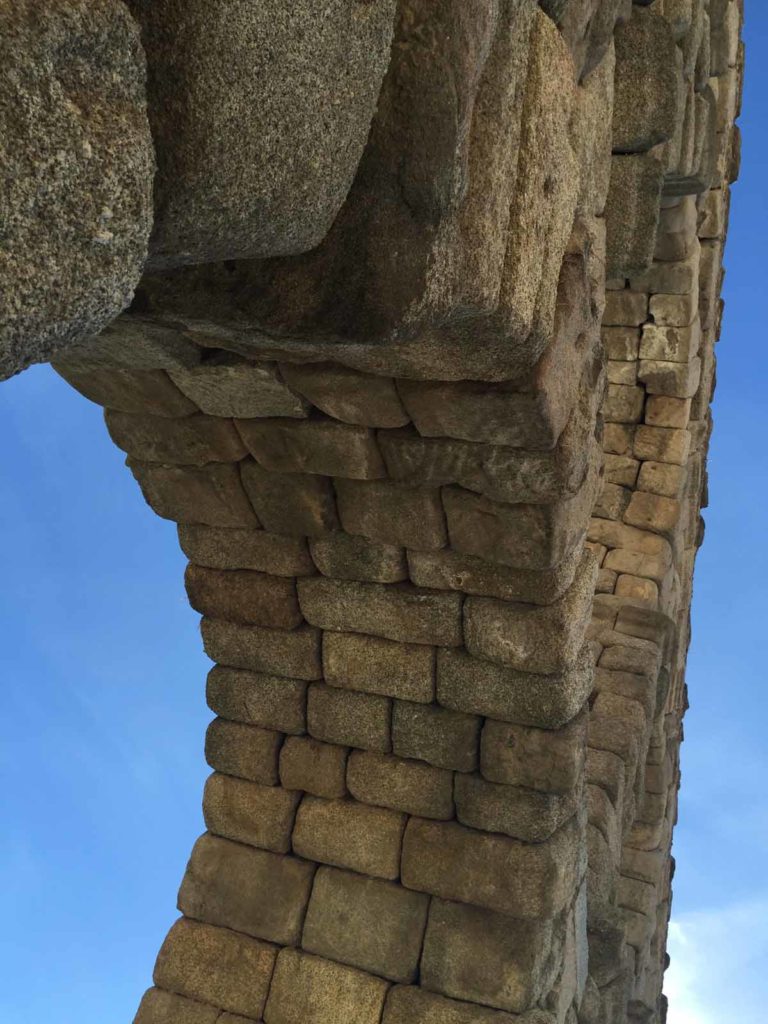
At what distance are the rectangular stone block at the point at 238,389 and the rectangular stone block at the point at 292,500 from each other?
0.38 m

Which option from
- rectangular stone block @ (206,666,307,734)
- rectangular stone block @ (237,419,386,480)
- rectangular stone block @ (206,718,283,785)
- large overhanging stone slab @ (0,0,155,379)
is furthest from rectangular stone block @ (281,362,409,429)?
large overhanging stone slab @ (0,0,155,379)

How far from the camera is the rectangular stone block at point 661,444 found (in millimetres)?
8180

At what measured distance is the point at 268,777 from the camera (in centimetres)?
498

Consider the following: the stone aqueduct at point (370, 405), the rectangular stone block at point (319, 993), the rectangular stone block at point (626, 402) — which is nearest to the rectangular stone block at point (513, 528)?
the stone aqueduct at point (370, 405)

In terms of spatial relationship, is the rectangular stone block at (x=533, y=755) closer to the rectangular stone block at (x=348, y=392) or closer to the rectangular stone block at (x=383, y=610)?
the rectangular stone block at (x=383, y=610)

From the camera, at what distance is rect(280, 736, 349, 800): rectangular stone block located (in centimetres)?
483

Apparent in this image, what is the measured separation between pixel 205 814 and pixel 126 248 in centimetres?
438

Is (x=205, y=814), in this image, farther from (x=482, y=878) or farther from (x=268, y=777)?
(x=482, y=878)

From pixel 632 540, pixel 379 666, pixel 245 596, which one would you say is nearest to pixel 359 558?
pixel 379 666

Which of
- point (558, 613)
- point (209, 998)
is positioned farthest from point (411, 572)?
point (209, 998)

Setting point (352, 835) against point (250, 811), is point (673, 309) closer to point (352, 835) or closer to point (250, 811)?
point (352, 835)

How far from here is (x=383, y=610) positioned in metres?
4.48

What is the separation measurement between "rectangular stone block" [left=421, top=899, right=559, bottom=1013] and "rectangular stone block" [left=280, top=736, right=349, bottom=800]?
0.78m

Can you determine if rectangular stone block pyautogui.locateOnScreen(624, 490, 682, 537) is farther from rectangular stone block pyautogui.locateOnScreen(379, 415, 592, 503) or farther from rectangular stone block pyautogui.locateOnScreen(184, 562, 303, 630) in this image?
rectangular stone block pyautogui.locateOnScreen(379, 415, 592, 503)
